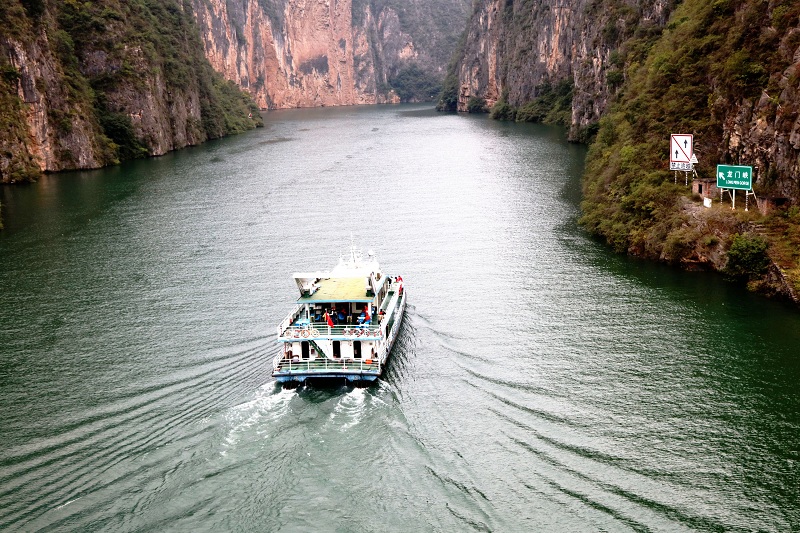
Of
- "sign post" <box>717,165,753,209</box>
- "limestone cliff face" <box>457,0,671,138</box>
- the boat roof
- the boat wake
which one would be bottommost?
the boat wake

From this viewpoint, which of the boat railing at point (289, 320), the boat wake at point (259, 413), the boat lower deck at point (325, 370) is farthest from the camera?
the boat railing at point (289, 320)

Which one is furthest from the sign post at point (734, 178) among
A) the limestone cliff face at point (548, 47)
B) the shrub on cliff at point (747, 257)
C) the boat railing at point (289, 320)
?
the limestone cliff face at point (548, 47)

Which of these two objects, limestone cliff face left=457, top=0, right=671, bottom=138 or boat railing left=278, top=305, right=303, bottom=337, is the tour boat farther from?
limestone cliff face left=457, top=0, right=671, bottom=138

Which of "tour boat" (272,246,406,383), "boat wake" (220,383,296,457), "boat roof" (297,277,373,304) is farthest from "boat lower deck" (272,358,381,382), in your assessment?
"boat roof" (297,277,373,304)

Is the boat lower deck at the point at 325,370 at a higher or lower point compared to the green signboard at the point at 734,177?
lower

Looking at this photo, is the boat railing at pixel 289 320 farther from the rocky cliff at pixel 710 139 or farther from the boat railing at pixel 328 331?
the rocky cliff at pixel 710 139

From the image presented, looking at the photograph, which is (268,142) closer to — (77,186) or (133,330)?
→ (77,186)

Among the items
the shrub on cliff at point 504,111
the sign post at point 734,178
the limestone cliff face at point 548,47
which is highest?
the limestone cliff face at point 548,47
